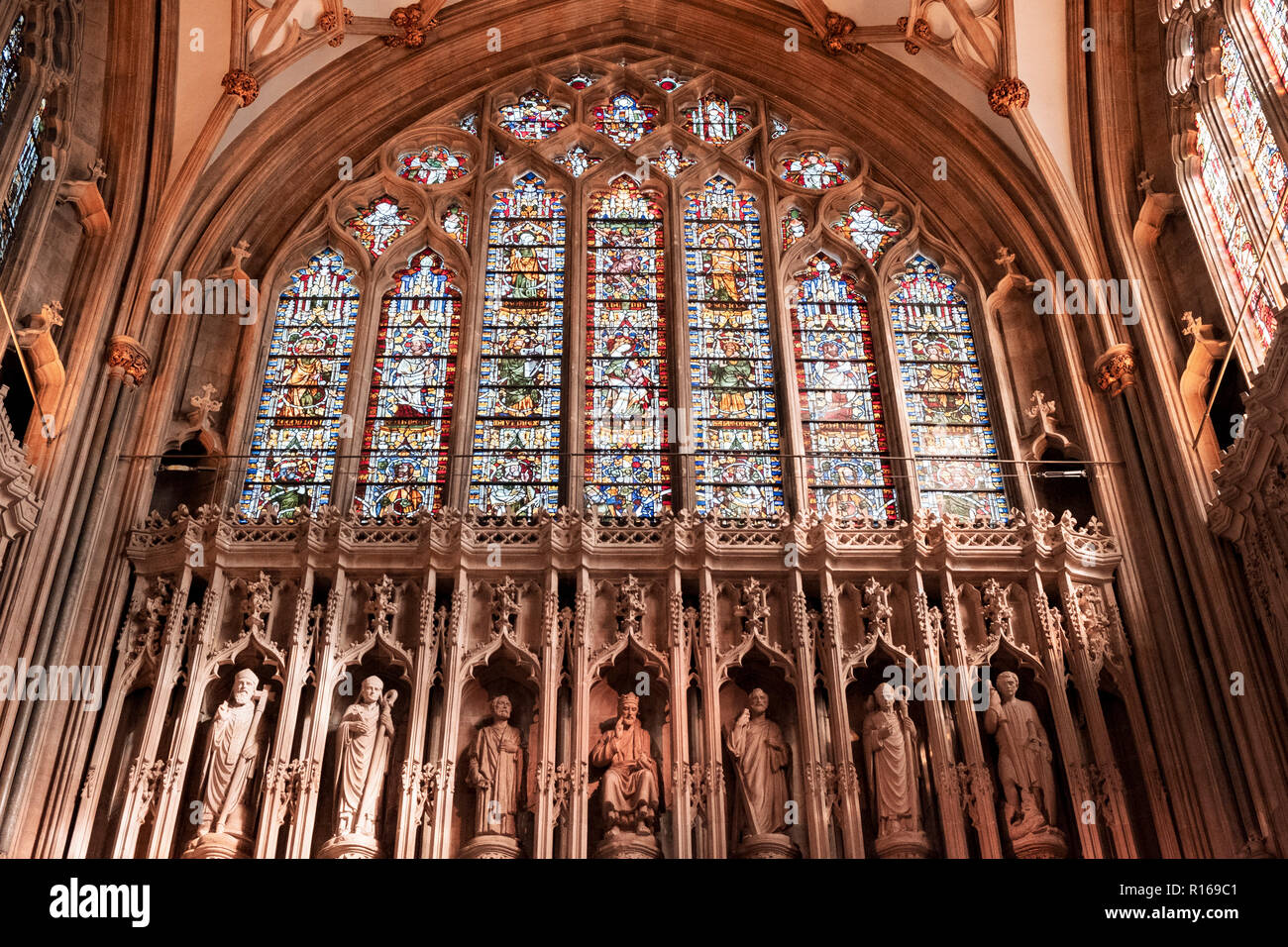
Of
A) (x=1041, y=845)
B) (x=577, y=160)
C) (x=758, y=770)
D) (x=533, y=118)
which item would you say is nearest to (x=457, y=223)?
(x=577, y=160)

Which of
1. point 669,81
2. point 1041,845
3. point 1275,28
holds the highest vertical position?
point 669,81

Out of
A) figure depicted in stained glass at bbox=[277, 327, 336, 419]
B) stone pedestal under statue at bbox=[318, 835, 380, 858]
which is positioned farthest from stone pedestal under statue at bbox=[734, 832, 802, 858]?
figure depicted in stained glass at bbox=[277, 327, 336, 419]

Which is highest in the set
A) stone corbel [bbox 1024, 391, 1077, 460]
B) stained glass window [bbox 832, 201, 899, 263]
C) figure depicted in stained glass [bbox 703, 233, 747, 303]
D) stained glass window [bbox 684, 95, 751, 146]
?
stained glass window [bbox 684, 95, 751, 146]

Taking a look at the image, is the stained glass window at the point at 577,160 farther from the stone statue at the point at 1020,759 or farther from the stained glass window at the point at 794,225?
the stone statue at the point at 1020,759

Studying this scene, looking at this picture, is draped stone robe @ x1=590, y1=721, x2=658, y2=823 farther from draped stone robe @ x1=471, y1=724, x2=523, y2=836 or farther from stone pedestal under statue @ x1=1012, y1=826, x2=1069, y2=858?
stone pedestal under statue @ x1=1012, y1=826, x2=1069, y2=858

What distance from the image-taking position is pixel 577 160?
18250mm

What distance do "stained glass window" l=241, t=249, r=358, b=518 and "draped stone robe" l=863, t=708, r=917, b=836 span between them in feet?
18.2

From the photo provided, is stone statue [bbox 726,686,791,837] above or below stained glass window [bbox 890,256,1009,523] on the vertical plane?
below

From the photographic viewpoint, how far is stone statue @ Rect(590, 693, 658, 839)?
11828mm

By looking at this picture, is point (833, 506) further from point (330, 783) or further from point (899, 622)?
point (330, 783)

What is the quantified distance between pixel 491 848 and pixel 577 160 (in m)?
9.38

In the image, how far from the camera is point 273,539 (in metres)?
13.4

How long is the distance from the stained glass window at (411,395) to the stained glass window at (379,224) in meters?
0.45

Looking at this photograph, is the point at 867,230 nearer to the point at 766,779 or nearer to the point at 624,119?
the point at 624,119
